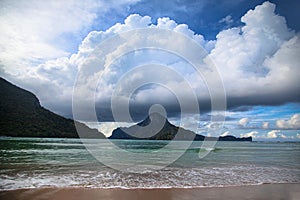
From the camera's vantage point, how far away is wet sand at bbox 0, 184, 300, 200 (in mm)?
5203

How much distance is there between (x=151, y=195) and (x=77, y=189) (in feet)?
6.25

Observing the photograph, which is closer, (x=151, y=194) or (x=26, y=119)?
(x=151, y=194)

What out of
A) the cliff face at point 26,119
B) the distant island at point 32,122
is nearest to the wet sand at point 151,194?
the distant island at point 32,122

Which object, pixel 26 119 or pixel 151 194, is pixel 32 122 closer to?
pixel 26 119

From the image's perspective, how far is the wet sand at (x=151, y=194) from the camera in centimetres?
520

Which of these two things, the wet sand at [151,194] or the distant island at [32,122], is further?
the distant island at [32,122]

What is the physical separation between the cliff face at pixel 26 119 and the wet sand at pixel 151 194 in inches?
2256

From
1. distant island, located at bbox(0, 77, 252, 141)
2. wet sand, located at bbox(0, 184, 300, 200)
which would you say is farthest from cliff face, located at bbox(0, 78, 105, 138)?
wet sand, located at bbox(0, 184, 300, 200)

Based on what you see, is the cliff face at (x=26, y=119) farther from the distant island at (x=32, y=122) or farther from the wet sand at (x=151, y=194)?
the wet sand at (x=151, y=194)

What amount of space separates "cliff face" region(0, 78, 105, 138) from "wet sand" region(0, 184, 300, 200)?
Answer: 57.3 metres

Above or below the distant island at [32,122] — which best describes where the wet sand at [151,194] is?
below

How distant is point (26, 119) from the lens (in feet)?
199

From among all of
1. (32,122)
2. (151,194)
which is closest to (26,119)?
(32,122)

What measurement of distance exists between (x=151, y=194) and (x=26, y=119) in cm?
6399
